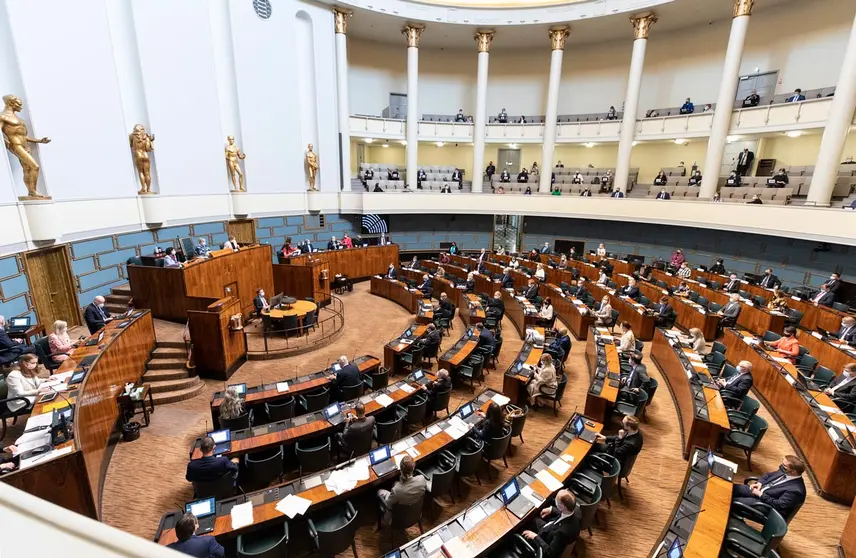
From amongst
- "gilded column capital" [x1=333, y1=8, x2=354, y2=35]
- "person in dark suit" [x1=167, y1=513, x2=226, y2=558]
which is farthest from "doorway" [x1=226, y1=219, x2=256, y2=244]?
"person in dark suit" [x1=167, y1=513, x2=226, y2=558]

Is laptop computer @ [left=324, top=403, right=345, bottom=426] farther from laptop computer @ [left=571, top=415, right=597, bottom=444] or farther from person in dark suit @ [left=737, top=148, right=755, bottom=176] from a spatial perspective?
person in dark suit @ [left=737, top=148, right=755, bottom=176]

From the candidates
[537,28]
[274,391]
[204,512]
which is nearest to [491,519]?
[204,512]

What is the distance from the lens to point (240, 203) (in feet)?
54.2

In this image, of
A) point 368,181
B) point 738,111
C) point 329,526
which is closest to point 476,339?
point 329,526

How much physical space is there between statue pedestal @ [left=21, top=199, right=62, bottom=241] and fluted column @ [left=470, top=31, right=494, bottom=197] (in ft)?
57.3

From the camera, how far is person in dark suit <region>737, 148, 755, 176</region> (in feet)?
60.0

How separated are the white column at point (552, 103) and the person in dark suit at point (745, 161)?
8510 mm

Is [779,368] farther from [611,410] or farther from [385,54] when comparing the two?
[385,54]

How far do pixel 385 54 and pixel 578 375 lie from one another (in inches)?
892

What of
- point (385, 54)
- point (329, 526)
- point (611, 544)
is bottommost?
point (611, 544)

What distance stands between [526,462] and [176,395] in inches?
283

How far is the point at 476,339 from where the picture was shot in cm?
955

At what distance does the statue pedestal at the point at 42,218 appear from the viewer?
914 centimetres

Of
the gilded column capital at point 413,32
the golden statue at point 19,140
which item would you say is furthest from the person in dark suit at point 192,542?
the gilded column capital at point 413,32
